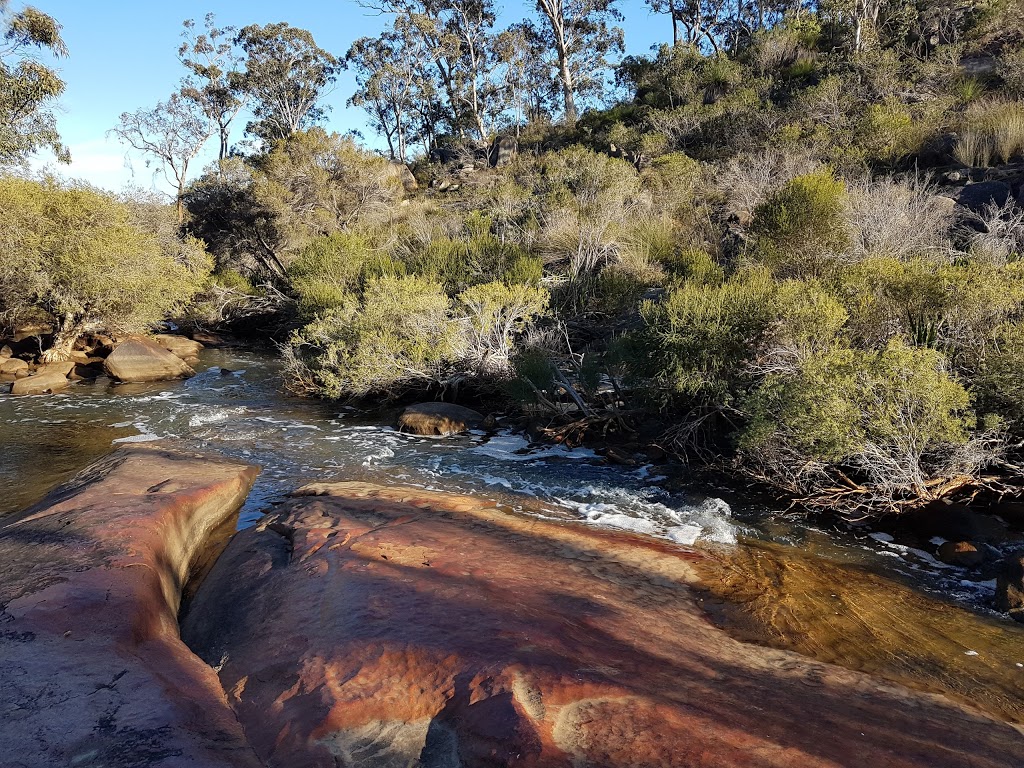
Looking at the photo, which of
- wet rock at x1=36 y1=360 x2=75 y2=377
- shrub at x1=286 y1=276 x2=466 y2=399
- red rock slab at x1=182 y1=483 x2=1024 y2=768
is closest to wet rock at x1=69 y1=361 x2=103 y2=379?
wet rock at x1=36 y1=360 x2=75 y2=377

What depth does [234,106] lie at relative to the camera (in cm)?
3691

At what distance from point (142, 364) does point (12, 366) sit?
317 centimetres

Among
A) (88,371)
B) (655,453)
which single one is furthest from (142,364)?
(655,453)

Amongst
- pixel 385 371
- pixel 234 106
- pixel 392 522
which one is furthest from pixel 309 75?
pixel 392 522

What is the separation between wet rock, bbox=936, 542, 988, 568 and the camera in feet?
16.1

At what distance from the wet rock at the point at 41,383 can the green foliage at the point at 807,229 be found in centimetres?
1470

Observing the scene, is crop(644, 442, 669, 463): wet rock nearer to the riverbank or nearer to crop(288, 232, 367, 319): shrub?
the riverbank

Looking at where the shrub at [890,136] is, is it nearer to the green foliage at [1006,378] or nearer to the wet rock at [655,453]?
the green foliage at [1006,378]

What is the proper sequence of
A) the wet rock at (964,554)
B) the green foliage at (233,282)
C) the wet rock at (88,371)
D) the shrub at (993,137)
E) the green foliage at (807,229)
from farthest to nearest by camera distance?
the green foliage at (233,282), the shrub at (993,137), the wet rock at (88,371), the green foliage at (807,229), the wet rock at (964,554)

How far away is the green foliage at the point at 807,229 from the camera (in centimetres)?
1045

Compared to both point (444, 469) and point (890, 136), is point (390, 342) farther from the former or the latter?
point (890, 136)

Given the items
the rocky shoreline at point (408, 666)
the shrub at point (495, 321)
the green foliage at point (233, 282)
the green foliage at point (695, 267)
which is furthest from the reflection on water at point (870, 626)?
the green foliage at point (233, 282)

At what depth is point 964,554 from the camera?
4965 millimetres

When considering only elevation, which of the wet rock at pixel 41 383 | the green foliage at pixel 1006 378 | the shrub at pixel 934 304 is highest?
the shrub at pixel 934 304
